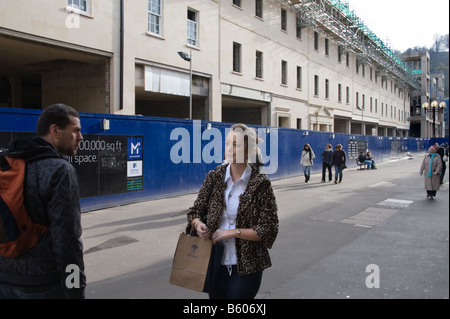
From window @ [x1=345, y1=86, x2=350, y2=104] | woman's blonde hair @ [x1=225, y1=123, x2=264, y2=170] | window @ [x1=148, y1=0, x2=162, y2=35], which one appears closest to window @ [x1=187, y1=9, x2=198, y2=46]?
window @ [x1=148, y1=0, x2=162, y2=35]

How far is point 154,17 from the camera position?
17.6 m

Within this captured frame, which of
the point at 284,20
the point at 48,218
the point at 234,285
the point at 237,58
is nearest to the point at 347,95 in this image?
the point at 284,20

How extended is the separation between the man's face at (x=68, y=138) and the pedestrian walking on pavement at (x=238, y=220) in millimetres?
1041

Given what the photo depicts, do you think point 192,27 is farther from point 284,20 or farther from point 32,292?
point 32,292

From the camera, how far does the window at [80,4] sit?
14.2 m

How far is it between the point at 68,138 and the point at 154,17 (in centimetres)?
1648

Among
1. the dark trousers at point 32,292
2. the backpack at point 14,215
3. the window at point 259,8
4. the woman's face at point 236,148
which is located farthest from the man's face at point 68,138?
the window at point 259,8

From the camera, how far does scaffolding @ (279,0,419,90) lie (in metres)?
29.7

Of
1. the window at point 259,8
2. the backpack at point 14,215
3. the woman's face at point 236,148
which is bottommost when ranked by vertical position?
the backpack at point 14,215

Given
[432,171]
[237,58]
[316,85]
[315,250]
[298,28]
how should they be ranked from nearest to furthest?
[315,250]
[432,171]
[237,58]
[298,28]
[316,85]

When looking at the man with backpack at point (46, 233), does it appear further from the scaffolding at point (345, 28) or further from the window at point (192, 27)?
the scaffolding at point (345, 28)

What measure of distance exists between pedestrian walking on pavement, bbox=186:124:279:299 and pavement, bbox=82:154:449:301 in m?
1.87
